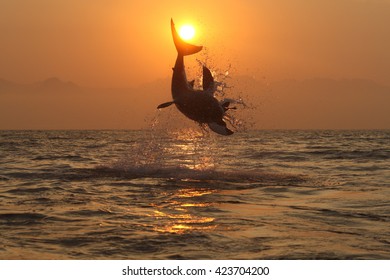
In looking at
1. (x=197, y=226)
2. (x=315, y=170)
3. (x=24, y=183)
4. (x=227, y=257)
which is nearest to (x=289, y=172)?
(x=315, y=170)

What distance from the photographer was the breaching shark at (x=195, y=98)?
17203 mm

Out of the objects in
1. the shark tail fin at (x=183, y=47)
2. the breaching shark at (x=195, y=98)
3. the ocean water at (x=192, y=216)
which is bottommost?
the ocean water at (x=192, y=216)

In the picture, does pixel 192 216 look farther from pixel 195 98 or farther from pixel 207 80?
pixel 207 80

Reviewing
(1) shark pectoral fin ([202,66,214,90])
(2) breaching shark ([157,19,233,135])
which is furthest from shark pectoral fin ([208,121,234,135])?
(1) shark pectoral fin ([202,66,214,90])

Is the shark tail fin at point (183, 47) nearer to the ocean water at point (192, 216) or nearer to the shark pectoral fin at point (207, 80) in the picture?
the shark pectoral fin at point (207, 80)

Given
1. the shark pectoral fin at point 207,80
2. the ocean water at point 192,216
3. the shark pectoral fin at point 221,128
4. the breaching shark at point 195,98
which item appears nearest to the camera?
the ocean water at point 192,216

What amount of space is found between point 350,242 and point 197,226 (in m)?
3.12

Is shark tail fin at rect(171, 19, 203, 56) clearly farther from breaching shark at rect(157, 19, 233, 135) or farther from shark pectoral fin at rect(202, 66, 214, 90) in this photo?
shark pectoral fin at rect(202, 66, 214, 90)

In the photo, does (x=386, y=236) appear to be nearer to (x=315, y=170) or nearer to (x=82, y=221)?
(x=82, y=221)

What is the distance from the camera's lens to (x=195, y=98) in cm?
1714

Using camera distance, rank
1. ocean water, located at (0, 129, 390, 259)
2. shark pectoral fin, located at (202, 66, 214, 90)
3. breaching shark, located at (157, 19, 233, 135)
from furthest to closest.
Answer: shark pectoral fin, located at (202, 66, 214, 90)
breaching shark, located at (157, 19, 233, 135)
ocean water, located at (0, 129, 390, 259)

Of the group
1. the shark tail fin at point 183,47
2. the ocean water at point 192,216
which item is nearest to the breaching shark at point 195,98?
the shark tail fin at point 183,47

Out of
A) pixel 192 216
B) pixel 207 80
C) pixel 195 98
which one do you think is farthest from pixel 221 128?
pixel 192 216

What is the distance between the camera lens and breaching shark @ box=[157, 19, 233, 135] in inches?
677
